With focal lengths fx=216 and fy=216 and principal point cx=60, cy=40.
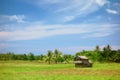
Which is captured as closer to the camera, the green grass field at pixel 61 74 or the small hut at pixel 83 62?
the green grass field at pixel 61 74

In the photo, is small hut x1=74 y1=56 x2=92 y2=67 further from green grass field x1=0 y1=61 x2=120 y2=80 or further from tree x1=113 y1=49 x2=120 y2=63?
tree x1=113 y1=49 x2=120 y2=63

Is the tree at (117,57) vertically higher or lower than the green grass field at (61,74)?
higher

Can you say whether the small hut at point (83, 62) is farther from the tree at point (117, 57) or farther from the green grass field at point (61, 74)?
the tree at point (117, 57)

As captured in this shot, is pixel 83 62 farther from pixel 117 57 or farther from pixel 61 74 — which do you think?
pixel 117 57

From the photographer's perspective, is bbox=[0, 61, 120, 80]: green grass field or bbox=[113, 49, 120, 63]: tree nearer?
bbox=[0, 61, 120, 80]: green grass field

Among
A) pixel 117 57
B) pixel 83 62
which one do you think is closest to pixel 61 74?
pixel 83 62

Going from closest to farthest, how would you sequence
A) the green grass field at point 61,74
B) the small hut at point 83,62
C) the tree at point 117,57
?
the green grass field at point 61,74 < the small hut at point 83,62 < the tree at point 117,57

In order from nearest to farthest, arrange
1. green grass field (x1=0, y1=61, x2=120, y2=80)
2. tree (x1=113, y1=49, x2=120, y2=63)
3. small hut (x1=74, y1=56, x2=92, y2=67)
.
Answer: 1. green grass field (x1=0, y1=61, x2=120, y2=80)
2. small hut (x1=74, y1=56, x2=92, y2=67)
3. tree (x1=113, y1=49, x2=120, y2=63)

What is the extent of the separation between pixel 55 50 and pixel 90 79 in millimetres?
80793

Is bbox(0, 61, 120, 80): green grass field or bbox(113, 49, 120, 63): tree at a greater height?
bbox(113, 49, 120, 63): tree

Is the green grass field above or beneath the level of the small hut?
beneath

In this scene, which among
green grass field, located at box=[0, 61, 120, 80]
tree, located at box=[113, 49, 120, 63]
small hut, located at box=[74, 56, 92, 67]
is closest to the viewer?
green grass field, located at box=[0, 61, 120, 80]

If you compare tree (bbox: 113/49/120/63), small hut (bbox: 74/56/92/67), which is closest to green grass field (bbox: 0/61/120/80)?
small hut (bbox: 74/56/92/67)

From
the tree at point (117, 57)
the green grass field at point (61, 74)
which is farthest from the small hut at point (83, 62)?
the tree at point (117, 57)
